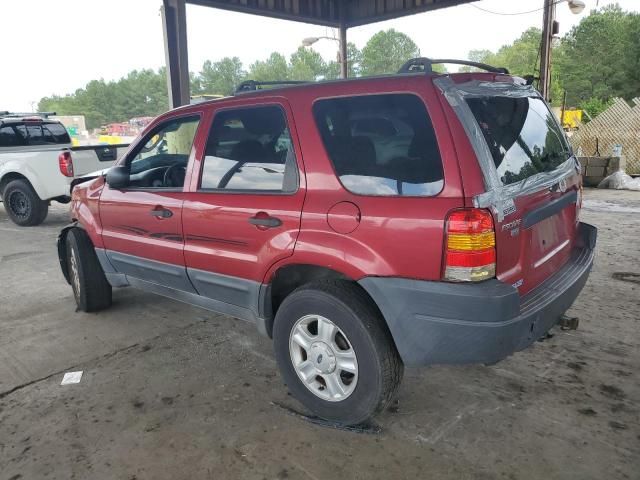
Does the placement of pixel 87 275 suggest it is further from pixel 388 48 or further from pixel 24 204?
pixel 388 48

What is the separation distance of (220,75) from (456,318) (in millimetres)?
123928

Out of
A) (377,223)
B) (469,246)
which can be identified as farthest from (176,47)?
(469,246)

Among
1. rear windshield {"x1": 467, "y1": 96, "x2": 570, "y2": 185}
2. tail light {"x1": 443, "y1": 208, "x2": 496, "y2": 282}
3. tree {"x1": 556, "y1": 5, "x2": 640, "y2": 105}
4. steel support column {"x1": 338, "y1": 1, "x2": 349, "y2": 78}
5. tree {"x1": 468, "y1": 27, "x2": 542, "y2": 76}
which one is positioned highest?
tree {"x1": 468, "y1": 27, "x2": 542, "y2": 76}

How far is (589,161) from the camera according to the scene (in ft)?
38.7

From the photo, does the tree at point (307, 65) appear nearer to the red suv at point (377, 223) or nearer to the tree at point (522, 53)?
the tree at point (522, 53)

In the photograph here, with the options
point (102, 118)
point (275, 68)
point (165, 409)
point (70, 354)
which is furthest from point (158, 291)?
point (102, 118)

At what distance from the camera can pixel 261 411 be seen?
2.91 metres

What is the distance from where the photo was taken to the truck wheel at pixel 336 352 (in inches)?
98.2

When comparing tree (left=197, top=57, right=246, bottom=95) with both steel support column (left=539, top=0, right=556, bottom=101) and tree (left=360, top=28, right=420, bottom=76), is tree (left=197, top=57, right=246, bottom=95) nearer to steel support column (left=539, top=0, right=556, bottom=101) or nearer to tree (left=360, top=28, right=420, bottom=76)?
tree (left=360, top=28, right=420, bottom=76)

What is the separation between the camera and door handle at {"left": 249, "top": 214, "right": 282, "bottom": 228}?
277 centimetres

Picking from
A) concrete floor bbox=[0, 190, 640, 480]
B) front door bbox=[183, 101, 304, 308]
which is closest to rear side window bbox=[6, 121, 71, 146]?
concrete floor bbox=[0, 190, 640, 480]

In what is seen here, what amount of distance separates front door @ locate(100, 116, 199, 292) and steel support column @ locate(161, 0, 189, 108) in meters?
6.39

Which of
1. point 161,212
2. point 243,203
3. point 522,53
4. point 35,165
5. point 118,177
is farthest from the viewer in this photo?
point 522,53

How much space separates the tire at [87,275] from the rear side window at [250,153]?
69.2 inches
